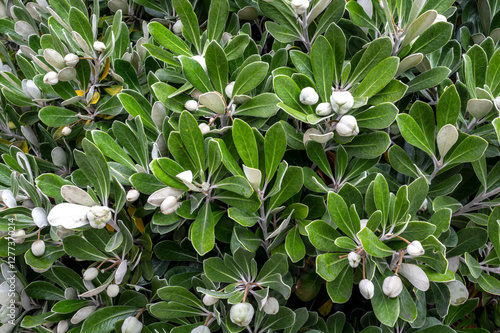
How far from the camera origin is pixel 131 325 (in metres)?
1.14

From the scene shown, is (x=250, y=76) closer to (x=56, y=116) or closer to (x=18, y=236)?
(x=56, y=116)

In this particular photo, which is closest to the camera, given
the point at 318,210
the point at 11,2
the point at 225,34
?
the point at 318,210

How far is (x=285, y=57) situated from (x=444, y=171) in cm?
59

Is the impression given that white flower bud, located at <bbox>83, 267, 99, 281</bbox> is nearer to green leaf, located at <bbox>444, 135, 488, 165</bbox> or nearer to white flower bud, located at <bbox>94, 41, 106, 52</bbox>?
white flower bud, located at <bbox>94, 41, 106, 52</bbox>

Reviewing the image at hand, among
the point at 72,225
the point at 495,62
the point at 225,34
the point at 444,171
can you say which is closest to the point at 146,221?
the point at 72,225

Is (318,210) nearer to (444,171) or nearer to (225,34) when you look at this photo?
(444,171)

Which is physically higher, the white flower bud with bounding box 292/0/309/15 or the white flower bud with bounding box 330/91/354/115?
the white flower bud with bounding box 292/0/309/15

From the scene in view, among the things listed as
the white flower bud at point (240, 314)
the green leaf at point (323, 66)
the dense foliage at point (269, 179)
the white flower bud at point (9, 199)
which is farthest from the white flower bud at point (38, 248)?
the green leaf at point (323, 66)

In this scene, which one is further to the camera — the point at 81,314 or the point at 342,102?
the point at 81,314

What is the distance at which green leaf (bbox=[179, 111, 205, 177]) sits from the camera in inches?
37.6

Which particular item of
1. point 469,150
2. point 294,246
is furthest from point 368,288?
point 469,150

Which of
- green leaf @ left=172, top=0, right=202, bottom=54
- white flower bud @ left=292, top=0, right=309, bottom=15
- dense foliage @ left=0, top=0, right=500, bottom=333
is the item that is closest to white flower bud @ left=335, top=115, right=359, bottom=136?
dense foliage @ left=0, top=0, right=500, bottom=333

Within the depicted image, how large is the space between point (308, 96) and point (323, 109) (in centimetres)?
5

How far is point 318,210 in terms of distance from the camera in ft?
3.56
